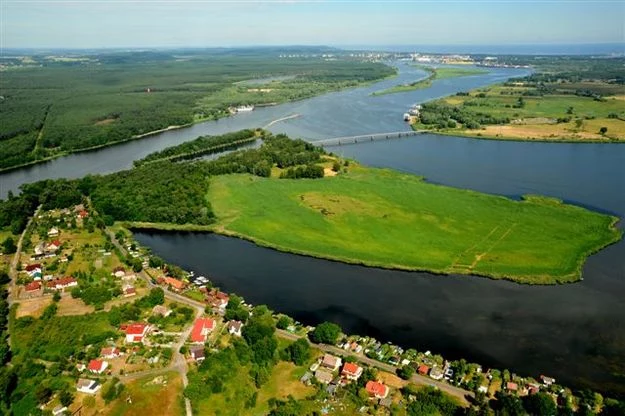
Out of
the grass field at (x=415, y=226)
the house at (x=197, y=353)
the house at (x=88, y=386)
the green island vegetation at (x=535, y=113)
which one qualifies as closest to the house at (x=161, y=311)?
the house at (x=197, y=353)

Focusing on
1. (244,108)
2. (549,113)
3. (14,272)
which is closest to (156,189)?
(14,272)

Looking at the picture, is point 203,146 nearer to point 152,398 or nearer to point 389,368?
point 152,398

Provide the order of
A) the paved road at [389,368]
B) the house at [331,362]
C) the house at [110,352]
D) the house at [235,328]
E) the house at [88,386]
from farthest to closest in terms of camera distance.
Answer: the house at [235,328] < the house at [110,352] < the house at [331,362] < the house at [88,386] < the paved road at [389,368]

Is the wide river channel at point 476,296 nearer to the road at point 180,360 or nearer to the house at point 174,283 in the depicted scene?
the house at point 174,283

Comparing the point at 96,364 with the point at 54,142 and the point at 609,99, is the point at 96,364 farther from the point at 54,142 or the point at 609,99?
the point at 609,99

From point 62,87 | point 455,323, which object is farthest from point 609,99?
point 62,87
